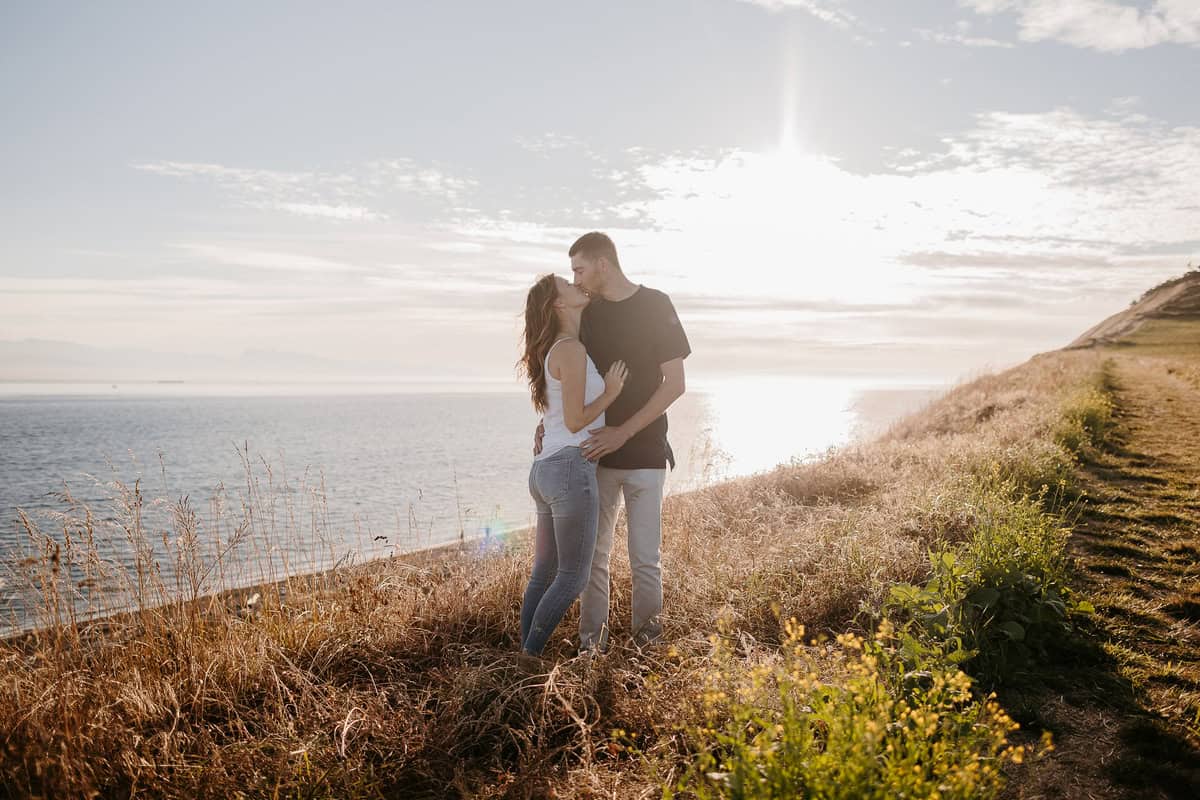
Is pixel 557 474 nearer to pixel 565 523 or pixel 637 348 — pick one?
→ pixel 565 523

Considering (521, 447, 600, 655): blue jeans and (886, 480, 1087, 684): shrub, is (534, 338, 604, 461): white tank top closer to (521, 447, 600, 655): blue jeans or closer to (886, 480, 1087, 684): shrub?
(521, 447, 600, 655): blue jeans

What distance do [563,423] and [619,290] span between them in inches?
33.1

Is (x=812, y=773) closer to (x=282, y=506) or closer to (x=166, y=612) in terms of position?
(x=166, y=612)

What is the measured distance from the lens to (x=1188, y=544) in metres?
6.00

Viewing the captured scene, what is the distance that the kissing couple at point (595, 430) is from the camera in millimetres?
3684

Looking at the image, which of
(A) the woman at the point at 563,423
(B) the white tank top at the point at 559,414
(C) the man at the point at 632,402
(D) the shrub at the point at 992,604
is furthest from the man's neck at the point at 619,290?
(D) the shrub at the point at 992,604

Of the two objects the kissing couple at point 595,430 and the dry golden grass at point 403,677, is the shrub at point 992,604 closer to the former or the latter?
the dry golden grass at point 403,677

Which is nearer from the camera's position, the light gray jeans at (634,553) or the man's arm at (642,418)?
the man's arm at (642,418)

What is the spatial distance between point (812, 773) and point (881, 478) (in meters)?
7.18

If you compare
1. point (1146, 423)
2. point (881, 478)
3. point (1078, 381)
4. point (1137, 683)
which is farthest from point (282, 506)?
point (1078, 381)

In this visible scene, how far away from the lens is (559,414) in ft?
12.3

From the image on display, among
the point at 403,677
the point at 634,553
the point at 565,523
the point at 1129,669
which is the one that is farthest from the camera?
Answer: the point at 634,553

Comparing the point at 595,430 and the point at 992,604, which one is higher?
the point at 595,430

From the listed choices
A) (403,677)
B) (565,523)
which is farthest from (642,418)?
(403,677)
